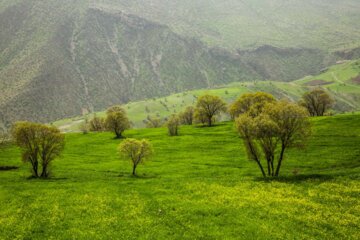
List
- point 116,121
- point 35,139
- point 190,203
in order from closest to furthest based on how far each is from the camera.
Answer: point 190,203
point 35,139
point 116,121

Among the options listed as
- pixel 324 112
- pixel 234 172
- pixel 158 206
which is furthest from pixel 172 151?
pixel 324 112

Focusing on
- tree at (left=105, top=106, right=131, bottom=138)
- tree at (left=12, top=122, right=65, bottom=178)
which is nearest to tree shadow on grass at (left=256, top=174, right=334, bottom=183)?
tree at (left=12, top=122, right=65, bottom=178)

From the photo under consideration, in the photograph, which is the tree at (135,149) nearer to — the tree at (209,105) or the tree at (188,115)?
the tree at (209,105)

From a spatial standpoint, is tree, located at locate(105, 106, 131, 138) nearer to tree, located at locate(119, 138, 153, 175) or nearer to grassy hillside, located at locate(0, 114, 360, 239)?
grassy hillside, located at locate(0, 114, 360, 239)

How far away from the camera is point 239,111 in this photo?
116m

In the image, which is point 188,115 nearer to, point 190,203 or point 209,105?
point 209,105

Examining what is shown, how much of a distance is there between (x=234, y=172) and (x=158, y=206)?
85.7 ft

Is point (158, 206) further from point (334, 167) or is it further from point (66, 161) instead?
point (66, 161)

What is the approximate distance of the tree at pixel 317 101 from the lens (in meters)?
127

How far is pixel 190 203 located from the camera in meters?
38.5

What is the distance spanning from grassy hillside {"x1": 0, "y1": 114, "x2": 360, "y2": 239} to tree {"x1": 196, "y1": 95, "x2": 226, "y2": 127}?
57.9 meters

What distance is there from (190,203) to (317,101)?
105 metres

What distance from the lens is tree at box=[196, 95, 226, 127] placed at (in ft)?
419

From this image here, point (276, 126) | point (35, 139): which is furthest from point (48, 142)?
point (276, 126)
